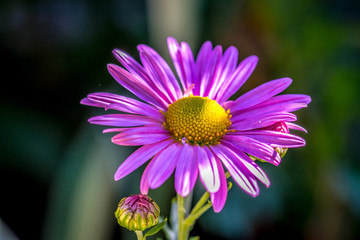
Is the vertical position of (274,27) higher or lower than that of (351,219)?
higher

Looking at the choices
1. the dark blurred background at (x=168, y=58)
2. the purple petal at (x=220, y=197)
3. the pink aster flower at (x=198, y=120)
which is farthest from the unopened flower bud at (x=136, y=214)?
the dark blurred background at (x=168, y=58)

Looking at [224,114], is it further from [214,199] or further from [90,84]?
[90,84]

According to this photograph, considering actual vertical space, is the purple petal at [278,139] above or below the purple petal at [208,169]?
above

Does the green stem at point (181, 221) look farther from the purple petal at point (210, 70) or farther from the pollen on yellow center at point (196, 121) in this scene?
the purple petal at point (210, 70)

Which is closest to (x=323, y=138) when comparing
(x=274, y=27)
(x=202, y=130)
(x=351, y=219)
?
(x=351, y=219)

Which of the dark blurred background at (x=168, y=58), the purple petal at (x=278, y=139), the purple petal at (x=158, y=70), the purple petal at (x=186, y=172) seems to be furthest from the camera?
the dark blurred background at (x=168, y=58)

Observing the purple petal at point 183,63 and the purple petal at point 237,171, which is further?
the purple petal at point 183,63

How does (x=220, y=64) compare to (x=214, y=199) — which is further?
(x=220, y=64)
